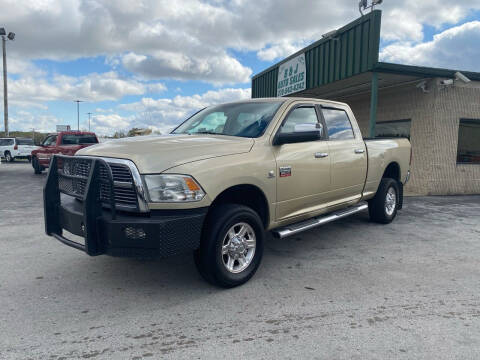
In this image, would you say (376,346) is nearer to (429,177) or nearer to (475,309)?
(475,309)

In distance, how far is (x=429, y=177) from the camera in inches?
399

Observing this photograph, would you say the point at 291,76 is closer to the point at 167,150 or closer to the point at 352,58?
the point at 352,58

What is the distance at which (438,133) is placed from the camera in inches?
392

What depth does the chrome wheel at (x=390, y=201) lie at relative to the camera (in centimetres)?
649

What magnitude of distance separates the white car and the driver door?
2430 cm

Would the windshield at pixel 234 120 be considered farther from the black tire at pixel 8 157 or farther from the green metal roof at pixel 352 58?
the black tire at pixel 8 157

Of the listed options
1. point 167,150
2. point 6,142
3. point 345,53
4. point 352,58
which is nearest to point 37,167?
point 6,142

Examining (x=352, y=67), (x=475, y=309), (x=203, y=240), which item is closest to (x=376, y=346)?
(x=475, y=309)

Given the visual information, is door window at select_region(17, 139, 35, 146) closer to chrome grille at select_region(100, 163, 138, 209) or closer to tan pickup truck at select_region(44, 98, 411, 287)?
tan pickup truck at select_region(44, 98, 411, 287)

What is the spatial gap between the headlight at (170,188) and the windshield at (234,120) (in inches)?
46.2

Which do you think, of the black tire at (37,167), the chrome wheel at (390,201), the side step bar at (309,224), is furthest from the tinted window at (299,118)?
the black tire at (37,167)

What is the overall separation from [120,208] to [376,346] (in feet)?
7.62

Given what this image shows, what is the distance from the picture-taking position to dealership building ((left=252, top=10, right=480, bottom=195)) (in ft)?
29.9

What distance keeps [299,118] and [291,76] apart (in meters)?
9.05
